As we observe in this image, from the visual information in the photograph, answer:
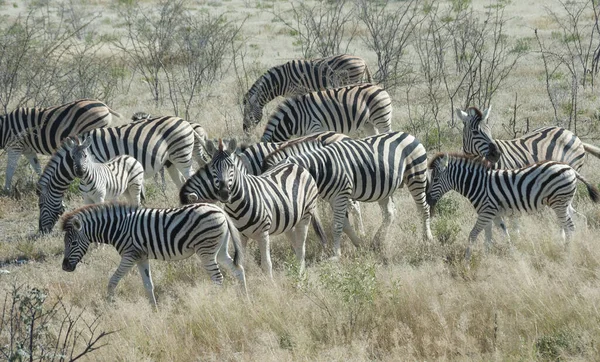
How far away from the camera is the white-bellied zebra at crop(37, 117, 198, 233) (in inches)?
409

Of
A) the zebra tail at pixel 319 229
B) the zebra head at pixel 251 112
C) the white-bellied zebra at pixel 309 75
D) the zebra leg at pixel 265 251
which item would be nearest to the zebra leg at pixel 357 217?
the zebra tail at pixel 319 229

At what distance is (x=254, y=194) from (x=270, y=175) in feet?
1.33

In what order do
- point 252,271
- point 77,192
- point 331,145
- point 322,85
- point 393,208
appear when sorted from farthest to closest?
point 322,85 → point 77,192 → point 393,208 → point 331,145 → point 252,271

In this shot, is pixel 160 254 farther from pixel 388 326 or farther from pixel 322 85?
pixel 322 85

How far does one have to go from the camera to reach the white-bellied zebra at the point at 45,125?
12.4m

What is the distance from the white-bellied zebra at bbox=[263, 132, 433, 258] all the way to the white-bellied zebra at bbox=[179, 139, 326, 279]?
0.54 m

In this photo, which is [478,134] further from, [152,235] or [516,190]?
[152,235]

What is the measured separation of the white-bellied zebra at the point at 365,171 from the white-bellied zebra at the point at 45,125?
168 inches

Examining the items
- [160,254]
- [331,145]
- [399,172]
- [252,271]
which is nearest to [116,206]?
[160,254]

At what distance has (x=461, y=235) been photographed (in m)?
9.20

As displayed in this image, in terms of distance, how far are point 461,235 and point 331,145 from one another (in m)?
1.79

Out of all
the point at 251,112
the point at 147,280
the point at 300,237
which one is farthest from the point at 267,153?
the point at 251,112

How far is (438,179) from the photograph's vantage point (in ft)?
30.1

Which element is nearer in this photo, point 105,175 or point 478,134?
point 105,175
